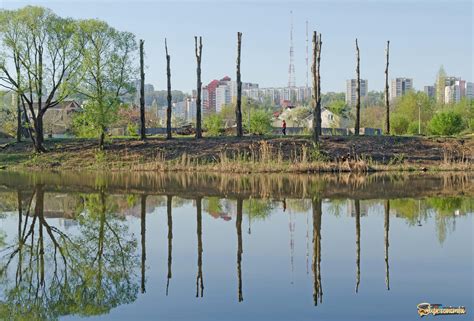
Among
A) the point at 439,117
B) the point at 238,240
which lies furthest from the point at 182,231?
the point at 439,117

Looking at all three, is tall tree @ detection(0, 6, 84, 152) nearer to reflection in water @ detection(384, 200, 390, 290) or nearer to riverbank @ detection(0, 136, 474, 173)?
riverbank @ detection(0, 136, 474, 173)

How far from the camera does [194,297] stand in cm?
991

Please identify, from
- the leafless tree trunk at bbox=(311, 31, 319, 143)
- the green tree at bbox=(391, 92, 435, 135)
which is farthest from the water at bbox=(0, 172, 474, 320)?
the green tree at bbox=(391, 92, 435, 135)

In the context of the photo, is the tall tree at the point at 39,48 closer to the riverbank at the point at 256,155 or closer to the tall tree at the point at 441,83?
the riverbank at the point at 256,155

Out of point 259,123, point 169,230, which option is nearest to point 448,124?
point 259,123

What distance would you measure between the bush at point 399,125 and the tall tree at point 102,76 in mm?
28944

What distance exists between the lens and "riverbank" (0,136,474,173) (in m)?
35.3

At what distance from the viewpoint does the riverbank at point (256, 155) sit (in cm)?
3531

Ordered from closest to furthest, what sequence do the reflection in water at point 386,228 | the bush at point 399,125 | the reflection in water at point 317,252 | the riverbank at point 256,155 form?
the reflection in water at point 317,252, the reflection in water at point 386,228, the riverbank at point 256,155, the bush at point 399,125

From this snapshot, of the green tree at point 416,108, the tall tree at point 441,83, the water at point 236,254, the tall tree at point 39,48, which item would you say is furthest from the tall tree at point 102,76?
the tall tree at point 441,83

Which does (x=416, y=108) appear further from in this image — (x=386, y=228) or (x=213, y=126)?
(x=386, y=228)

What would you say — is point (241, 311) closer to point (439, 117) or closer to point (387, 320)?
point (387, 320)

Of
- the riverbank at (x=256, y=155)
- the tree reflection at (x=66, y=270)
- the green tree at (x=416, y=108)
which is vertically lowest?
the tree reflection at (x=66, y=270)

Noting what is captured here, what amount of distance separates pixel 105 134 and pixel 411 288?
3684 cm
